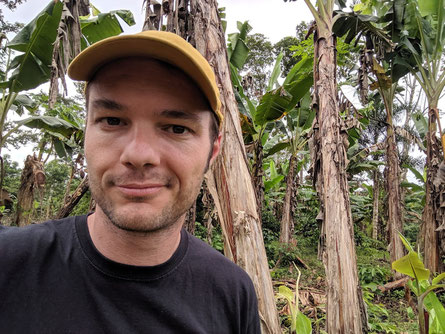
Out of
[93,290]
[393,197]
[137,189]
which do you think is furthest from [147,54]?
[393,197]

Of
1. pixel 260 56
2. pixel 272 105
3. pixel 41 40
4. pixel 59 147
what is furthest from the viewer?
pixel 260 56

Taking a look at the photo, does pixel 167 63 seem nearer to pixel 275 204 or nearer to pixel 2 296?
Answer: pixel 2 296

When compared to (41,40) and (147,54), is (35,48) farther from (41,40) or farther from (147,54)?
(147,54)

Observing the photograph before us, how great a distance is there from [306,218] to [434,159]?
577 cm

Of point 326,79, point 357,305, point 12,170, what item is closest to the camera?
point 357,305

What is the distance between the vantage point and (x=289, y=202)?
7492mm

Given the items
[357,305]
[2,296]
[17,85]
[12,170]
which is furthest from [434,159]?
[12,170]

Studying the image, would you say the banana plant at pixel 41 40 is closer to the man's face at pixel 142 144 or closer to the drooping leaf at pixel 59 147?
the drooping leaf at pixel 59 147

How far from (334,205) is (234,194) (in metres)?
1.55

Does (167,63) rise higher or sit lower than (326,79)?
lower

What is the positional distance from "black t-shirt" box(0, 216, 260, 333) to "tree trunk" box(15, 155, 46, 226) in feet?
16.3

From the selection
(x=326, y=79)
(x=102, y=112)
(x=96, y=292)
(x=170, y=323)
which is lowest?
(x=170, y=323)

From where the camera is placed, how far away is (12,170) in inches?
653

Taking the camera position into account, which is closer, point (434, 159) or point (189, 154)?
point (189, 154)
